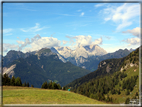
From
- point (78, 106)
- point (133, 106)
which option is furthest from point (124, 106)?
point (78, 106)

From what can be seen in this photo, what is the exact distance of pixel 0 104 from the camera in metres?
23.6

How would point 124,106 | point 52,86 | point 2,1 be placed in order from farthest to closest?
point 52,86 < point 124,106 < point 2,1

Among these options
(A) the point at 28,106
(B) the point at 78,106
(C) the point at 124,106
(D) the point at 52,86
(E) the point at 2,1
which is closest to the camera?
(E) the point at 2,1

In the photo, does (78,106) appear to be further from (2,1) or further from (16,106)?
(2,1)

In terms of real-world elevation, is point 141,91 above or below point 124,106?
above

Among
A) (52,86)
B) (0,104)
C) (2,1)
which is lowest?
(52,86)

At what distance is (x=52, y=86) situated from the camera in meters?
96.8

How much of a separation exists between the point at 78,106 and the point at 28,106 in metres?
9.21

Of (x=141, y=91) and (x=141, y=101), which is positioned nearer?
(x=141, y=101)

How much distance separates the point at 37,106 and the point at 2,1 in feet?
62.6

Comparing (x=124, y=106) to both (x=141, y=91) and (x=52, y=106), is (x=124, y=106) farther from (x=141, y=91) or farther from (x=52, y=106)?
(x=52, y=106)

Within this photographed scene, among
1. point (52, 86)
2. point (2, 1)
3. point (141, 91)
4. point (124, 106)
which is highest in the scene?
point (2, 1)

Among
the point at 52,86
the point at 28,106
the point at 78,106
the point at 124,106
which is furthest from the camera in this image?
the point at 52,86

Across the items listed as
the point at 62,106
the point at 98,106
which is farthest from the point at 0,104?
the point at 98,106
